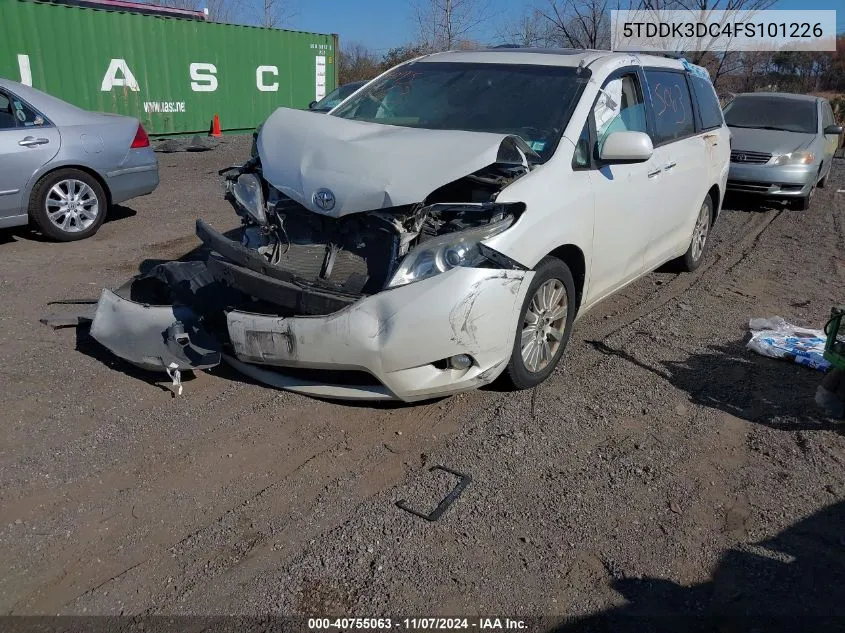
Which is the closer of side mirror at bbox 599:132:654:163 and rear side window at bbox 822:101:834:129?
side mirror at bbox 599:132:654:163

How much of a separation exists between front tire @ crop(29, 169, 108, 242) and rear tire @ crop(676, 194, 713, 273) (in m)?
5.74

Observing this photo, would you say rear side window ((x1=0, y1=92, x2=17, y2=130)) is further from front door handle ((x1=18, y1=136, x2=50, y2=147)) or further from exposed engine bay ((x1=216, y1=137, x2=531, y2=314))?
exposed engine bay ((x1=216, y1=137, x2=531, y2=314))

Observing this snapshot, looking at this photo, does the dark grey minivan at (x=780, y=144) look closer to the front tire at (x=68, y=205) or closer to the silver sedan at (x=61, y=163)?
the silver sedan at (x=61, y=163)

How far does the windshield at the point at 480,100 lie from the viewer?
4398 millimetres

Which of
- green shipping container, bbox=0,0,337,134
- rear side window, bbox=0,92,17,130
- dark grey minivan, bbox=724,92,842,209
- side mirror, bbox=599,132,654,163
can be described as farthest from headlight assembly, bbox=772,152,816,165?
green shipping container, bbox=0,0,337,134

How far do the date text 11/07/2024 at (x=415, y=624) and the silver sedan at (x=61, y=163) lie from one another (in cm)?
579

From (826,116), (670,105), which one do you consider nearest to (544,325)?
(670,105)

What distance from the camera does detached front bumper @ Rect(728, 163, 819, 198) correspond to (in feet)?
33.6

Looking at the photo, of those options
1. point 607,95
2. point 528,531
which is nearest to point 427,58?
point 607,95

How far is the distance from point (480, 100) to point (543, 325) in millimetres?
1582

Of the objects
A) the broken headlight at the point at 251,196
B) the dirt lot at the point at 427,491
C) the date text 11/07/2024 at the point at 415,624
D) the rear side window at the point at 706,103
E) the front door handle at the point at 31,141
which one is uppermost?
the rear side window at the point at 706,103

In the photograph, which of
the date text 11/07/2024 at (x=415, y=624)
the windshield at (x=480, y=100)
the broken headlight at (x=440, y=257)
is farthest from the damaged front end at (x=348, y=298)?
the date text 11/07/2024 at (x=415, y=624)

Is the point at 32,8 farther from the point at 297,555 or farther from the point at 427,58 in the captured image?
the point at 297,555

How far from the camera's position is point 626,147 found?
13.9ft
